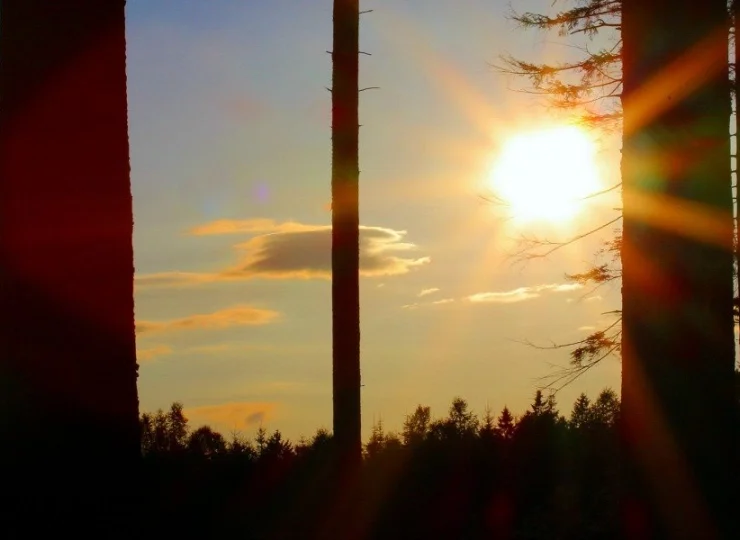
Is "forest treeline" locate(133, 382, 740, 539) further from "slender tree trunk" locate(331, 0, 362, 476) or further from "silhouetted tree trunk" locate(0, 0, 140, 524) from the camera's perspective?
"silhouetted tree trunk" locate(0, 0, 140, 524)

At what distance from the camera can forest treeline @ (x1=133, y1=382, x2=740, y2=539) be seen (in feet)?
29.9

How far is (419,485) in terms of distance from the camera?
1018cm

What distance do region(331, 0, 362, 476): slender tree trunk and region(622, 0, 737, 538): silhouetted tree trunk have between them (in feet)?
30.5

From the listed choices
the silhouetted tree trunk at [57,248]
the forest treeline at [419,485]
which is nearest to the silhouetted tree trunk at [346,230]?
the forest treeline at [419,485]

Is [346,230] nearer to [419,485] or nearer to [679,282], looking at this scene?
[419,485]

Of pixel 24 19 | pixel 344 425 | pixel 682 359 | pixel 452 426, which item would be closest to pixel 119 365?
pixel 24 19

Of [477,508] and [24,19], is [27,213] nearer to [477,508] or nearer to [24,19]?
[24,19]

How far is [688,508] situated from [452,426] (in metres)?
8.26

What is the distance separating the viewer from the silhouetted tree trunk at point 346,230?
539 inches

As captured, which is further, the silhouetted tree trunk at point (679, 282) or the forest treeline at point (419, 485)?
the forest treeline at point (419, 485)

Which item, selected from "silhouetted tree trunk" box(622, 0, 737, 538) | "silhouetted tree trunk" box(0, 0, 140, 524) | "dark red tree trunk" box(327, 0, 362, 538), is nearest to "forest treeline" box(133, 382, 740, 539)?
"dark red tree trunk" box(327, 0, 362, 538)

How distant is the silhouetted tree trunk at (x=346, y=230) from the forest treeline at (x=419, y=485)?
1.45 meters

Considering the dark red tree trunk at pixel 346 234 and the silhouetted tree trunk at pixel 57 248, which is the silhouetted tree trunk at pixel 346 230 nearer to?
the dark red tree trunk at pixel 346 234

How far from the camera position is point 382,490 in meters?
10.2
